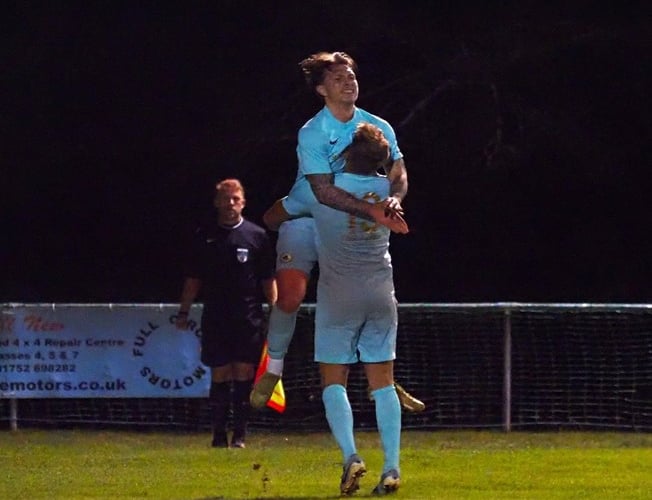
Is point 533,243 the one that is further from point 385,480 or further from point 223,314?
point 385,480

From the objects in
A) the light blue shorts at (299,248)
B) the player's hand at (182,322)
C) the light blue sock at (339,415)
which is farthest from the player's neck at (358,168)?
the player's hand at (182,322)

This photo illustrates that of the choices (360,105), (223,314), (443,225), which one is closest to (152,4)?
(360,105)

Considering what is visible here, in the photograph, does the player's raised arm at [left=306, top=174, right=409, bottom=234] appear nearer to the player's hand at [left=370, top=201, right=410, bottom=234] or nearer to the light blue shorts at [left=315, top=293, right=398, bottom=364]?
the player's hand at [left=370, top=201, right=410, bottom=234]

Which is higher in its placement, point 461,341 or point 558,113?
point 558,113

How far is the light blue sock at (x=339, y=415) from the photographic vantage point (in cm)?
757

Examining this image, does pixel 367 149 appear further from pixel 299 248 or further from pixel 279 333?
pixel 279 333

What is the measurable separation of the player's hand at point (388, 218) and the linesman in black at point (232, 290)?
5088 mm

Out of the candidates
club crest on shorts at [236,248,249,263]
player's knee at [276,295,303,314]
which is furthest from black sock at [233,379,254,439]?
player's knee at [276,295,303,314]

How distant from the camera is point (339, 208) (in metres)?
7.38

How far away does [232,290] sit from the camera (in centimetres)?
1251

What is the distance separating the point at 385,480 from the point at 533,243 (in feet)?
30.7

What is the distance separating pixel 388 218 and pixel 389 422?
39.2 inches

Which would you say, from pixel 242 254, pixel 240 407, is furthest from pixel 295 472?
pixel 242 254

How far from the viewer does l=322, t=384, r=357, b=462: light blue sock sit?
7.57 metres
